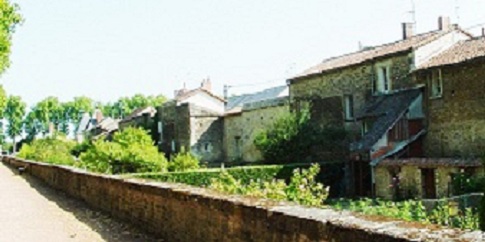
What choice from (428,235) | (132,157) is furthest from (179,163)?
(428,235)

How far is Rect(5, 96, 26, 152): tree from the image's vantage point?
398 feet

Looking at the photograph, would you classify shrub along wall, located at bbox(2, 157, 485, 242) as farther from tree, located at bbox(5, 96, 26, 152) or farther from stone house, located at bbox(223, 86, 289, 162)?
tree, located at bbox(5, 96, 26, 152)

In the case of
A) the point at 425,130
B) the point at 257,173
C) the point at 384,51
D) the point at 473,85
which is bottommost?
the point at 257,173

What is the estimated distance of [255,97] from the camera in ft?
184

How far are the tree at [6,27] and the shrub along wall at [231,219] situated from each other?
2136 cm

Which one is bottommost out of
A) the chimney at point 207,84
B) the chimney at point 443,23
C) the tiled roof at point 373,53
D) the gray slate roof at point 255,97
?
the gray slate roof at point 255,97

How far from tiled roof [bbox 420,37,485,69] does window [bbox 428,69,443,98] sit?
489mm

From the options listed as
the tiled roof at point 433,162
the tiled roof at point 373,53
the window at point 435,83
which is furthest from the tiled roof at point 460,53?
the tiled roof at point 433,162

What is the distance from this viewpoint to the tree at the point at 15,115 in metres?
121

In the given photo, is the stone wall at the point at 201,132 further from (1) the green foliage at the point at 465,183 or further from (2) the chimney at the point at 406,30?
(1) the green foliage at the point at 465,183

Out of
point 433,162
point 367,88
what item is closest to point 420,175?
point 433,162

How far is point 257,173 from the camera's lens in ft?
98.0

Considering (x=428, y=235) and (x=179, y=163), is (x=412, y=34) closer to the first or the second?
(x=179, y=163)

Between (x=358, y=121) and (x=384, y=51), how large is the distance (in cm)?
452
